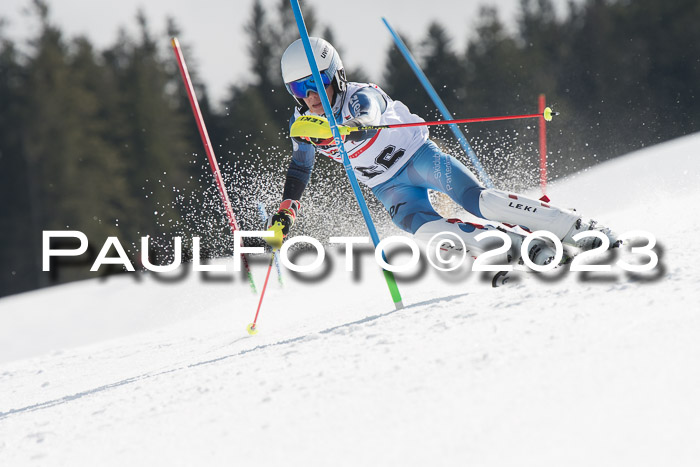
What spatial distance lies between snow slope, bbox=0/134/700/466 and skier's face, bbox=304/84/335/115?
1112mm

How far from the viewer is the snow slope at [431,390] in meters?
1.75

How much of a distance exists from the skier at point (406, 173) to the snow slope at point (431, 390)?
1.22 ft

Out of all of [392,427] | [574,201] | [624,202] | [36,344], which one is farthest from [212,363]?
[574,201]

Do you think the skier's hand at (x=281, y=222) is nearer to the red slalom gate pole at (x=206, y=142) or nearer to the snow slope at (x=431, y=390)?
the snow slope at (x=431, y=390)

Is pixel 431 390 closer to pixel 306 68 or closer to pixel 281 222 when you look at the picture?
pixel 306 68

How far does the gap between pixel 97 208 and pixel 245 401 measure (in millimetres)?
25088

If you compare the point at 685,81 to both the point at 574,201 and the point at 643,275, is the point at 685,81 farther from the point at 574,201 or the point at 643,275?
the point at 643,275

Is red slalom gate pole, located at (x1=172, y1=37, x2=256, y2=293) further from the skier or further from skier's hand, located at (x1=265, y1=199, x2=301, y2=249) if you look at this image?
the skier

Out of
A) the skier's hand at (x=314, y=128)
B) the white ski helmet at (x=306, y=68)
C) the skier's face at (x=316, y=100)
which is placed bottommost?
the skier's hand at (x=314, y=128)

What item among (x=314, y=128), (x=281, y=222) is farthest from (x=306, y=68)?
(x=281, y=222)

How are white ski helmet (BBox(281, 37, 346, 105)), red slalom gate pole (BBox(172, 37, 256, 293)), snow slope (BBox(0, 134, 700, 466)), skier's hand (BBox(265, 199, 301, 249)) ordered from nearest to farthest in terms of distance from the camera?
snow slope (BBox(0, 134, 700, 466)) < white ski helmet (BBox(281, 37, 346, 105)) < skier's hand (BBox(265, 199, 301, 249)) < red slalom gate pole (BBox(172, 37, 256, 293))

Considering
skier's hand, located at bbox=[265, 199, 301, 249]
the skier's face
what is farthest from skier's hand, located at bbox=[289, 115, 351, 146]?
skier's hand, located at bbox=[265, 199, 301, 249]

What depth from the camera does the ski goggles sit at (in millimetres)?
3920

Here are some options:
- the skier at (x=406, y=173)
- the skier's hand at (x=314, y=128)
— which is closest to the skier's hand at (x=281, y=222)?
the skier at (x=406, y=173)
